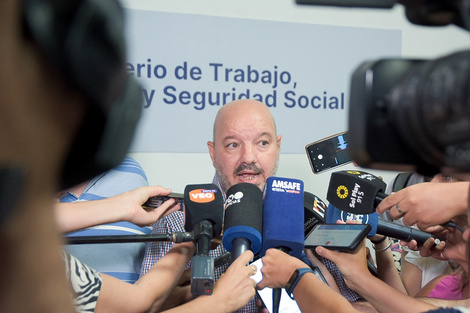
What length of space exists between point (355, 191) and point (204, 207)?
423 millimetres

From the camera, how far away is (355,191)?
1439 millimetres

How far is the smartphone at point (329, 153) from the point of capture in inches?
69.2

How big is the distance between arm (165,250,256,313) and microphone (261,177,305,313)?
8 centimetres

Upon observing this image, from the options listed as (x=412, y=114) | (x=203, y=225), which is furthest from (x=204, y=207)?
(x=412, y=114)

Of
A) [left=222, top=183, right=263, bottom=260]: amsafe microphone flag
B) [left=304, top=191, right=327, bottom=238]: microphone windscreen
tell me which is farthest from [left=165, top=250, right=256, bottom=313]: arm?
[left=304, top=191, right=327, bottom=238]: microphone windscreen

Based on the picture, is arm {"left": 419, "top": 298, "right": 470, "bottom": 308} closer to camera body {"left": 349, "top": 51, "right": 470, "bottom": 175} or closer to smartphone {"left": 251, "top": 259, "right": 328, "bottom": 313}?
smartphone {"left": 251, "top": 259, "right": 328, "bottom": 313}

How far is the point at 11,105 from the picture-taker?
298 millimetres

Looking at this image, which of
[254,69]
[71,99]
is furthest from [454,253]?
[254,69]

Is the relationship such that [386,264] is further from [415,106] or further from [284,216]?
[415,106]

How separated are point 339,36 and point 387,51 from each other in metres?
0.28

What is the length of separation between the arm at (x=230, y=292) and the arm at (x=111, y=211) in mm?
260

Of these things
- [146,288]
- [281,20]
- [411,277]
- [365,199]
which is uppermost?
[281,20]

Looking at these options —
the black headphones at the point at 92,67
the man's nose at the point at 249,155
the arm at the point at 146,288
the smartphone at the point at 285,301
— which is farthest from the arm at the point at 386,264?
the black headphones at the point at 92,67

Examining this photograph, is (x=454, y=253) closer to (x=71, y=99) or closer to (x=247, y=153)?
(x=247, y=153)
